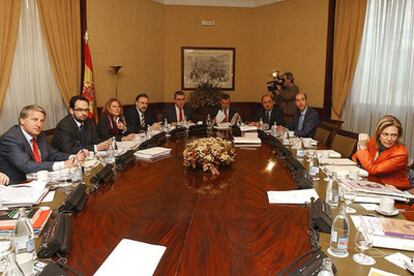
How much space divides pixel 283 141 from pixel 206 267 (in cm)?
271

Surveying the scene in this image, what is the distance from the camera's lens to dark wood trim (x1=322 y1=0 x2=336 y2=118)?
602 cm

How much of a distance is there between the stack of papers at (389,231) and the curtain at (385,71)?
4017mm

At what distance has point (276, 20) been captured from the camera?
6.98 meters

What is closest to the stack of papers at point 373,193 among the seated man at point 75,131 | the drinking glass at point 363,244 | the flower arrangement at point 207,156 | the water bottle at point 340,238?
the drinking glass at point 363,244

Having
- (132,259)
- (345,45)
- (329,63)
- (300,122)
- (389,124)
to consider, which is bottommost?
(132,259)

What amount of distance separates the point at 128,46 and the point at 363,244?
18.9 feet

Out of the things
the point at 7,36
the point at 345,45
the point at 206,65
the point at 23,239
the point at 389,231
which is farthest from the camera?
the point at 206,65

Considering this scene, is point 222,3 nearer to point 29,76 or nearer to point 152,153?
point 29,76

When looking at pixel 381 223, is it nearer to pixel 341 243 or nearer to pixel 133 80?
pixel 341 243

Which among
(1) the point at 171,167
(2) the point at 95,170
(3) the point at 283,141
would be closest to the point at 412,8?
(3) the point at 283,141

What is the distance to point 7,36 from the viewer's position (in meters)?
4.16

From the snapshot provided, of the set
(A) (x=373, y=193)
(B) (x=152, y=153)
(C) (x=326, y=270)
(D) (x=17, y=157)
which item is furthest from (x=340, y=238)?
(D) (x=17, y=157)

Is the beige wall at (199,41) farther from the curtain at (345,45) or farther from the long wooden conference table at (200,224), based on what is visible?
the long wooden conference table at (200,224)

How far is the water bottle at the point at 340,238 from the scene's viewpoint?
4.44ft
